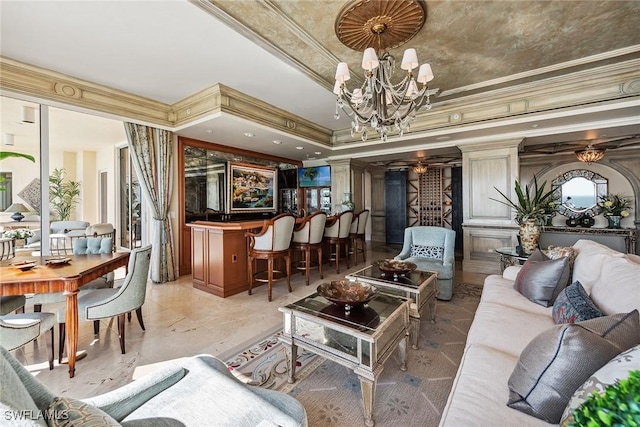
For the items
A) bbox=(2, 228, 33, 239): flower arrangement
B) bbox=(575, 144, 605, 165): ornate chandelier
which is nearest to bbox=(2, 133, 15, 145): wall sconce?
bbox=(2, 228, 33, 239): flower arrangement

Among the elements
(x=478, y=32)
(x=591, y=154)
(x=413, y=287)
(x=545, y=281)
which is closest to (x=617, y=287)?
(x=545, y=281)

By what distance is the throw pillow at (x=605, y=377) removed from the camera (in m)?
0.78

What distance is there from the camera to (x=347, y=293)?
6.40 feet

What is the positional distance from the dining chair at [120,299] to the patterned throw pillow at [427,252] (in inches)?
131

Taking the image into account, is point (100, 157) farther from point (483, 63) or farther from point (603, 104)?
point (603, 104)

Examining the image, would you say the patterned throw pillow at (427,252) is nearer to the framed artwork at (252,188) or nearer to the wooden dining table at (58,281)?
the wooden dining table at (58,281)

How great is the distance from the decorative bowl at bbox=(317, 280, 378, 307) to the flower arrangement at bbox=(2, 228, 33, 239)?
3.98 metres

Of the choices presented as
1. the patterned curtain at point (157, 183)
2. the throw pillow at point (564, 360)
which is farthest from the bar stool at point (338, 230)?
the throw pillow at point (564, 360)

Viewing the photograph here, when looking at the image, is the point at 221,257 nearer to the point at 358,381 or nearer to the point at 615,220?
the point at 358,381

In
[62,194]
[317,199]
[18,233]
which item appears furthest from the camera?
[317,199]

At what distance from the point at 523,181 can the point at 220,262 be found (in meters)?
7.74

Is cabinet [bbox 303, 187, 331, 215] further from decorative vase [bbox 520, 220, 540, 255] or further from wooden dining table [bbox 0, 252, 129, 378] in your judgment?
wooden dining table [bbox 0, 252, 129, 378]

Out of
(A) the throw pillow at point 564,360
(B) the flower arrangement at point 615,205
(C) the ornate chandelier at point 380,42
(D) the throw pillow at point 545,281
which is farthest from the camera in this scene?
(B) the flower arrangement at point 615,205

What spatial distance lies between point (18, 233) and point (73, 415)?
4142mm
